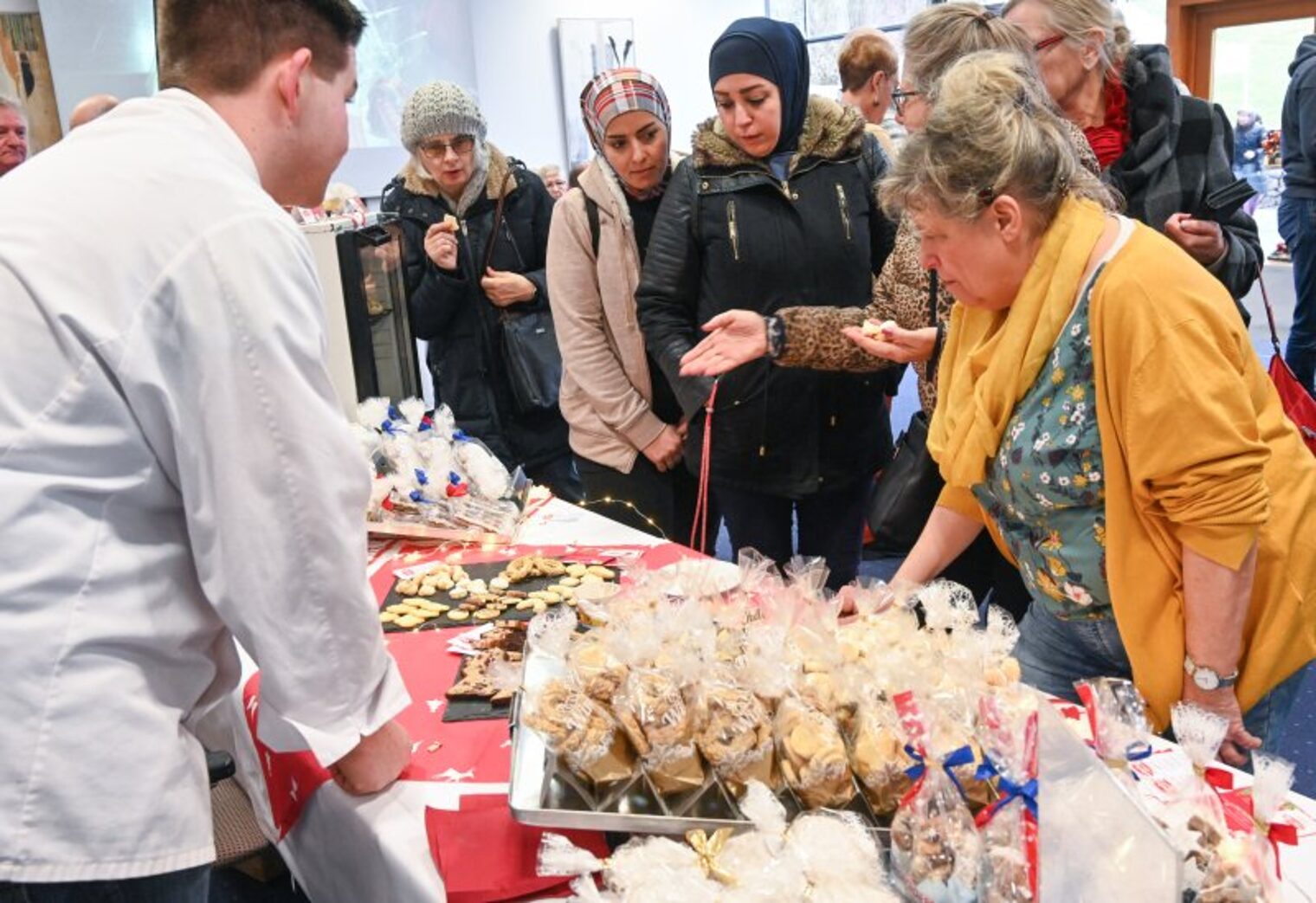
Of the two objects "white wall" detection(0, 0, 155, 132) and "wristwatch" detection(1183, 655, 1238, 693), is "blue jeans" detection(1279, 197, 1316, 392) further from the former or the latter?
"white wall" detection(0, 0, 155, 132)

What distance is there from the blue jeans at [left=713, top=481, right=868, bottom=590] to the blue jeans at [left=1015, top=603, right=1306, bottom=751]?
37.2 inches

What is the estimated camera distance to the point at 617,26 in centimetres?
792

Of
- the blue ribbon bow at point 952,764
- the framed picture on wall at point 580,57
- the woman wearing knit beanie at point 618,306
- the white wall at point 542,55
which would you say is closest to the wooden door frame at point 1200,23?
the white wall at point 542,55

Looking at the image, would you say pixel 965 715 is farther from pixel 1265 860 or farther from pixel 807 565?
pixel 807 565

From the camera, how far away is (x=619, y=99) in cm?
268

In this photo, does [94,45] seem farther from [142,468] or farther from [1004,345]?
[1004,345]

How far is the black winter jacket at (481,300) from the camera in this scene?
3.32 metres

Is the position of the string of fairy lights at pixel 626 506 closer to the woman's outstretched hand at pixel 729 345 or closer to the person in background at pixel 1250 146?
the woman's outstretched hand at pixel 729 345

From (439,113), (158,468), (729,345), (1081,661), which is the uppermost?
(439,113)

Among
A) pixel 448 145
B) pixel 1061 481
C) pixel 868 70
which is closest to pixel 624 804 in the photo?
pixel 1061 481

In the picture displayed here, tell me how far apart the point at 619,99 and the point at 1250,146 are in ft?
17.2

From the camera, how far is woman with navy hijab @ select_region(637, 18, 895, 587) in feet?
8.25

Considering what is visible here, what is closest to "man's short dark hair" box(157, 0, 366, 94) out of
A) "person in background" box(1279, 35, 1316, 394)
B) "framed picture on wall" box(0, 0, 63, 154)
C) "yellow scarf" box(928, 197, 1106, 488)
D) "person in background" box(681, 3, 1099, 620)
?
"yellow scarf" box(928, 197, 1106, 488)

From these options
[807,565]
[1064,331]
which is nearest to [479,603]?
[807,565]
